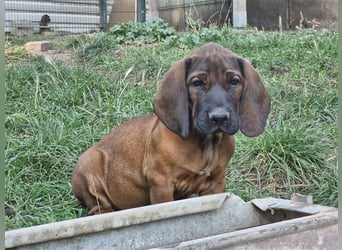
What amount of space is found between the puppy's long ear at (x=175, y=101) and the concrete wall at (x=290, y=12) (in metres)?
9.84

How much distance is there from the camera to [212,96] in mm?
3334

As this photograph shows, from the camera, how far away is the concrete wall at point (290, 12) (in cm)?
1348

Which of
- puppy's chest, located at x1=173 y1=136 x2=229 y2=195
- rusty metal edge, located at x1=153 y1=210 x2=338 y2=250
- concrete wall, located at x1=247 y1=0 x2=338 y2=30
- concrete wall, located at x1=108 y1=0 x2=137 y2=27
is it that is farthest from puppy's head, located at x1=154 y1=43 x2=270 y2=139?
concrete wall, located at x1=108 y1=0 x2=137 y2=27

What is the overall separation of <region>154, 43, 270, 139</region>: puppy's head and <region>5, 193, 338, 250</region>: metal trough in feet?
1.38

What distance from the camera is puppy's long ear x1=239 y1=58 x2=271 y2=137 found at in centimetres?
357

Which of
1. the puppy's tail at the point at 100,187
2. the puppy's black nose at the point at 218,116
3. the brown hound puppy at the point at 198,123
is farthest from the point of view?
the puppy's tail at the point at 100,187

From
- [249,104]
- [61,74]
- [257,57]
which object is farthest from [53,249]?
[257,57]

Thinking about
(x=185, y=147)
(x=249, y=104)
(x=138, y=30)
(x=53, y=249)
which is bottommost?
(x=53, y=249)

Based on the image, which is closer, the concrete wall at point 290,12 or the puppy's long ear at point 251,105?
the puppy's long ear at point 251,105

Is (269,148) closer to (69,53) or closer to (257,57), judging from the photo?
(257,57)

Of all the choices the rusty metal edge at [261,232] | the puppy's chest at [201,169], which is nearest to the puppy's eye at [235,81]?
the puppy's chest at [201,169]

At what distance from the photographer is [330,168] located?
501 centimetres

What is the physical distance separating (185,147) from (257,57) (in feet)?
15.0

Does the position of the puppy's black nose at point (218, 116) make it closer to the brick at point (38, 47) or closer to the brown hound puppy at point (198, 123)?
the brown hound puppy at point (198, 123)
